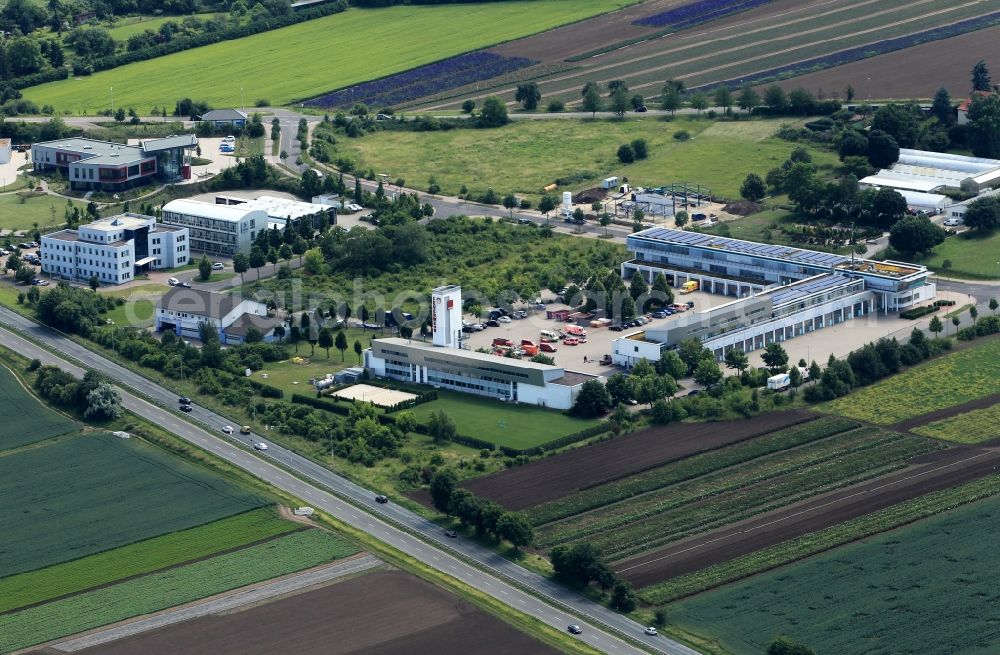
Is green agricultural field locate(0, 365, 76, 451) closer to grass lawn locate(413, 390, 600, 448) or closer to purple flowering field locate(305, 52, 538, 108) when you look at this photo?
grass lawn locate(413, 390, 600, 448)

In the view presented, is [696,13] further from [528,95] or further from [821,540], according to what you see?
[821,540]

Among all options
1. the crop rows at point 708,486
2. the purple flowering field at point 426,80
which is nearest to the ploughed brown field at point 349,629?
the crop rows at point 708,486

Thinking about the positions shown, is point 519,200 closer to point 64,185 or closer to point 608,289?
point 608,289

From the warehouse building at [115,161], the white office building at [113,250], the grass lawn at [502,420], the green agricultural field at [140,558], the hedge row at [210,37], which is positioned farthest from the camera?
the hedge row at [210,37]

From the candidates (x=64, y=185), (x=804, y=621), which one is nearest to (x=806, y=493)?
(x=804, y=621)

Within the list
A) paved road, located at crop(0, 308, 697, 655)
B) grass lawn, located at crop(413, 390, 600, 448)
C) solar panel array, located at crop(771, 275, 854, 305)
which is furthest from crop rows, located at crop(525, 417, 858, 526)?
solar panel array, located at crop(771, 275, 854, 305)

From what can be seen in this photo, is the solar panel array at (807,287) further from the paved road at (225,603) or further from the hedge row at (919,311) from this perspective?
the paved road at (225,603)
